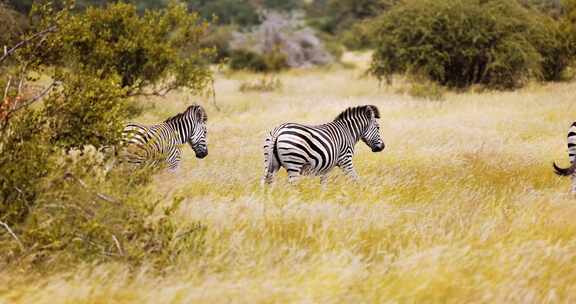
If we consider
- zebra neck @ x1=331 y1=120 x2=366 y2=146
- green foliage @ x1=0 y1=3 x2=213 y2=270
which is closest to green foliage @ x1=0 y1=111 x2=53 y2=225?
green foliage @ x1=0 y1=3 x2=213 y2=270

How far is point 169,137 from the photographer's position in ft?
32.2

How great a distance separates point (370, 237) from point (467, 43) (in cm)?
2095

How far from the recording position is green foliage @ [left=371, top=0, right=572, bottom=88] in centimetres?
2516

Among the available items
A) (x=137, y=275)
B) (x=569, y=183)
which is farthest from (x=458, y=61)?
(x=137, y=275)

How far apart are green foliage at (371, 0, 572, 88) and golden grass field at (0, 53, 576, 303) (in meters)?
13.5

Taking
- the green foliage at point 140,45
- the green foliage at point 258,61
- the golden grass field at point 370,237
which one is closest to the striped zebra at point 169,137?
the golden grass field at point 370,237

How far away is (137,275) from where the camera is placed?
494cm

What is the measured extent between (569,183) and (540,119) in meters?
6.90

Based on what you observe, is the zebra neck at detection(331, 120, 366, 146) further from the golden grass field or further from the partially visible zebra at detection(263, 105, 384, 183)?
the golden grass field

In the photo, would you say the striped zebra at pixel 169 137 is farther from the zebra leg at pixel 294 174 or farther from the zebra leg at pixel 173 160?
the zebra leg at pixel 294 174

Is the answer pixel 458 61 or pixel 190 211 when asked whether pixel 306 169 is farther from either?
pixel 458 61

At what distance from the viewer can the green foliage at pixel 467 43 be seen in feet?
82.5

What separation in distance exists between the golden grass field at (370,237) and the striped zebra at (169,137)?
0.99 feet

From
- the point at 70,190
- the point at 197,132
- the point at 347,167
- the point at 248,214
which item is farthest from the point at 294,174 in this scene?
the point at 70,190
